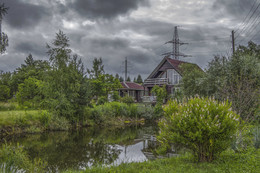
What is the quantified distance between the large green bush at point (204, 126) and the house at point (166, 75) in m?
26.7

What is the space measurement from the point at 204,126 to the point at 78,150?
905cm

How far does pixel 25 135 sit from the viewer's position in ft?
53.9

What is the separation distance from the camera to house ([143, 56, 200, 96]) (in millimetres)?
33750

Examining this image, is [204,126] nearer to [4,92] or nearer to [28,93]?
[28,93]

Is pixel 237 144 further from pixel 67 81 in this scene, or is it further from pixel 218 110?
pixel 67 81

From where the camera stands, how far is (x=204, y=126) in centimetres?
598

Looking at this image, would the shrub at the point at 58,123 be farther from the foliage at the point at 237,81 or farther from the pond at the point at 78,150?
the foliage at the point at 237,81

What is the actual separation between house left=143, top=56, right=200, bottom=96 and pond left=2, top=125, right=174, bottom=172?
19255 millimetres

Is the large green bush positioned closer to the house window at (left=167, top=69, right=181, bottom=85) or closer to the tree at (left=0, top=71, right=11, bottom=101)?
the house window at (left=167, top=69, right=181, bottom=85)

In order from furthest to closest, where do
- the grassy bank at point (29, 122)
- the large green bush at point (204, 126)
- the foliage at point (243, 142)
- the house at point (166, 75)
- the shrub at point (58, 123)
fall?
the house at point (166, 75)
the shrub at point (58, 123)
the grassy bank at point (29, 122)
the foliage at point (243, 142)
the large green bush at point (204, 126)

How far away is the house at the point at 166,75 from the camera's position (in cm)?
3375

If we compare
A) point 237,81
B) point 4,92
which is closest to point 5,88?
point 4,92

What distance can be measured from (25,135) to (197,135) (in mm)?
15003

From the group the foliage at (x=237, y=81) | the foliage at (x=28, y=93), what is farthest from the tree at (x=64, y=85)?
the foliage at (x=237, y=81)
